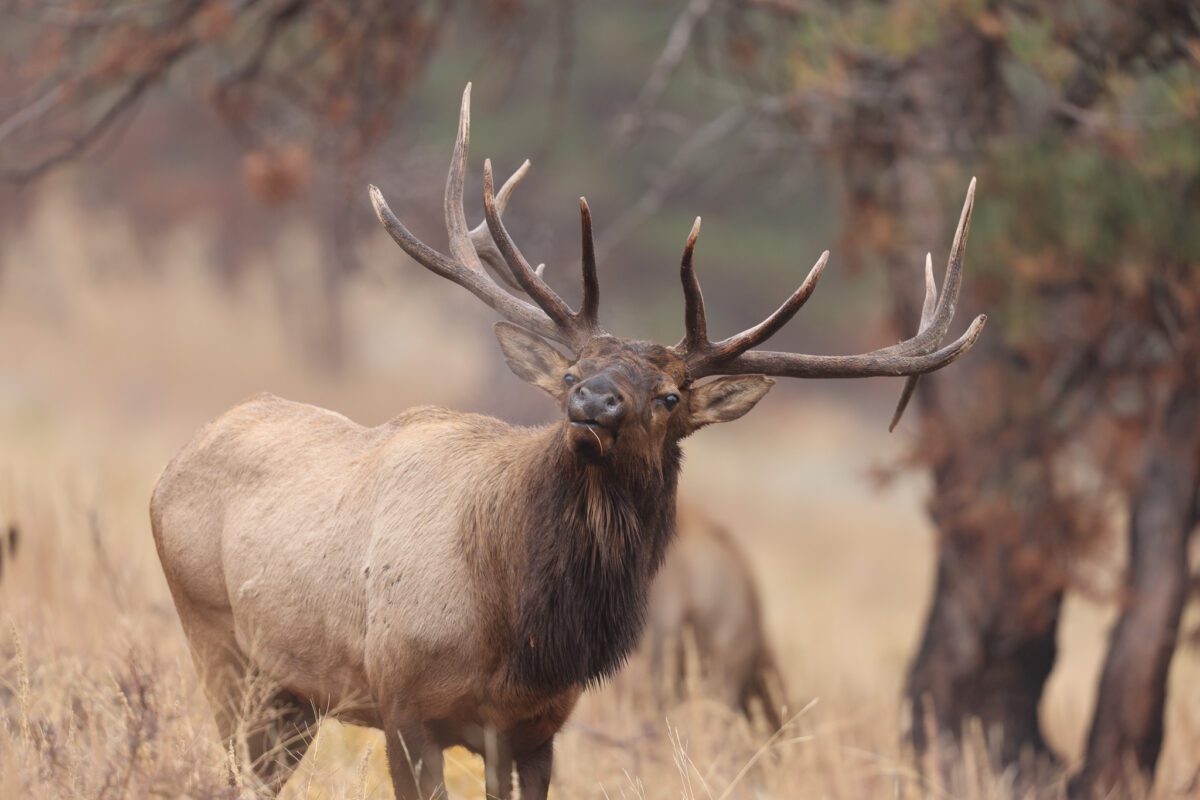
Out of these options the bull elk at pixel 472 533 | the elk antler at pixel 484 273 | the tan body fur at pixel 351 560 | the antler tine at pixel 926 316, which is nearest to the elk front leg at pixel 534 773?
the bull elk at pixel 472 533

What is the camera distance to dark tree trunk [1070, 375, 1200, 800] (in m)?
7.58

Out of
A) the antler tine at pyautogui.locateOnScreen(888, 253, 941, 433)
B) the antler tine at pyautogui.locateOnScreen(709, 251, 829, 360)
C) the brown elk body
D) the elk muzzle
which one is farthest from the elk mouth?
the brown elk body

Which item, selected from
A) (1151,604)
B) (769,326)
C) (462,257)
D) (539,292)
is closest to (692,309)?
(769,326)

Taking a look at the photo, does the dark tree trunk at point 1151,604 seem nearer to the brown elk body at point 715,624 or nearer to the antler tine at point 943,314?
the brown elk body at point 715,624

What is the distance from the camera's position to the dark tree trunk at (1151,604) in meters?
7.58

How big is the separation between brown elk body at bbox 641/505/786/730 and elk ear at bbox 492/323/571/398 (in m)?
3.76

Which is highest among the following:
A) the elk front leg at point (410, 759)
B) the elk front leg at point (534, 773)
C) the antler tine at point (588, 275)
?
the antler tine at point (588, 275)

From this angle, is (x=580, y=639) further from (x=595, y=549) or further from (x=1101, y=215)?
(x=1101, y=215)

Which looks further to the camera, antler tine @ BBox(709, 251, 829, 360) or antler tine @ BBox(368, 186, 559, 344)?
antler tine @ BBox(368, 186, 559, 344)

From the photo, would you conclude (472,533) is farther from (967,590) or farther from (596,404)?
(967,590)

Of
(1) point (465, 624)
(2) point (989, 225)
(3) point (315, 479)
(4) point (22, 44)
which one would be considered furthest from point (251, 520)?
(4) point (22, 44)

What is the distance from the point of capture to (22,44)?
840 inches

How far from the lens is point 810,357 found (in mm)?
4523

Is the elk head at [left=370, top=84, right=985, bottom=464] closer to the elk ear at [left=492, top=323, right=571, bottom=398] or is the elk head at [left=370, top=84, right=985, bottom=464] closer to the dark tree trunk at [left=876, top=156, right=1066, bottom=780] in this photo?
the elk ear at [left=492, top=323, right=571, bottom=398]
